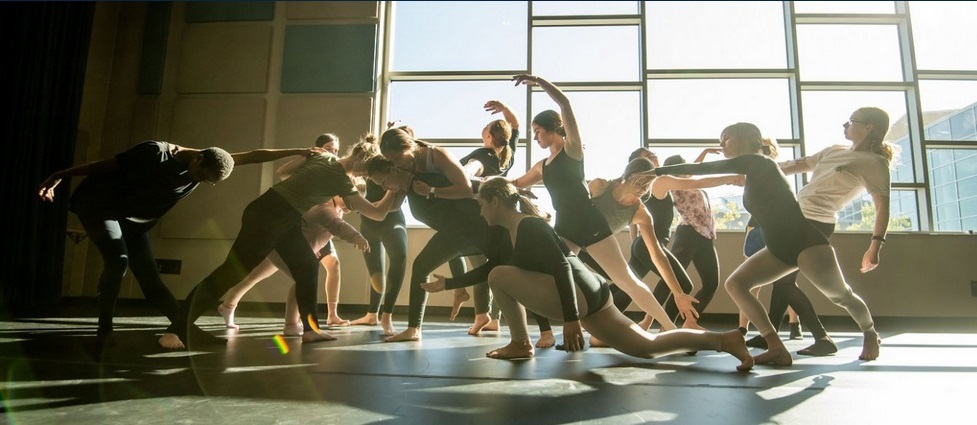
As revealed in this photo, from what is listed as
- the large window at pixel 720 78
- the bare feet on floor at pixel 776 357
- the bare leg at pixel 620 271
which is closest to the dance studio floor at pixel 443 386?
the bare feet on floor at pixel 776 357

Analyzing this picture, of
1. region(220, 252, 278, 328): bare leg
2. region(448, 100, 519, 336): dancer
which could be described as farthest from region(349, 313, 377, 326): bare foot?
region(448, 100, 519, 336): dancer

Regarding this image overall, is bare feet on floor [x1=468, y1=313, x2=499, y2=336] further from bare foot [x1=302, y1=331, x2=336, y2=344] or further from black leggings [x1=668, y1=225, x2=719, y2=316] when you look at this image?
black leggings [x1=668, y1=225, x2=719, y2=316]

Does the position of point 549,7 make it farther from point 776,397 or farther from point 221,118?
point 776,397

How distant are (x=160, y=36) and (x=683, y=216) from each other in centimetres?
604

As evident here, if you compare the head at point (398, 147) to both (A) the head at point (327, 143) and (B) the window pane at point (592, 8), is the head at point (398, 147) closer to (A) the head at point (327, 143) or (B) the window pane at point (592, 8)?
(A) the head at point (327, 143)

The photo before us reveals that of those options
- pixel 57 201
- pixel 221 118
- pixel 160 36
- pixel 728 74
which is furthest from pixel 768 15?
pixel 57 201

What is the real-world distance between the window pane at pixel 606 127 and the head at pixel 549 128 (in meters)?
2.90

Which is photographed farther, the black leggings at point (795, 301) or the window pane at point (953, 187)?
the window pane at point (953, 187)

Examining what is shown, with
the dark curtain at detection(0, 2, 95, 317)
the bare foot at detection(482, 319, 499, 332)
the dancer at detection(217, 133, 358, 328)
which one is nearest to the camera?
the dancer at detection(217, 133, 358, 328)

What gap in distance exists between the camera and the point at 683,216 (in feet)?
10.4

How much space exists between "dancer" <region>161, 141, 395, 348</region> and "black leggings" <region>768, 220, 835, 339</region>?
2.19 metres

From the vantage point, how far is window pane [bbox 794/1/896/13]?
552cm

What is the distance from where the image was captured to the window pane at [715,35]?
555cm

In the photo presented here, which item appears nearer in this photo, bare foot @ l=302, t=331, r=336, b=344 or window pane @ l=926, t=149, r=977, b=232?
bare foot @ l=302, t=331, r=336, b=344
